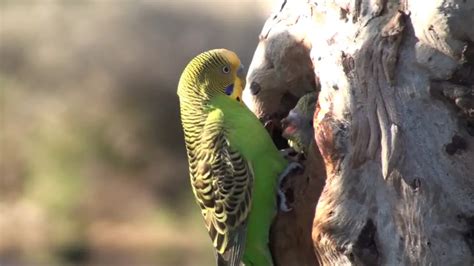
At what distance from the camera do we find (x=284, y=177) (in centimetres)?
372

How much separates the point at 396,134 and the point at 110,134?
11444mm

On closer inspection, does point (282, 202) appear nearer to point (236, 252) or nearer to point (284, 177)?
point (284, 177)

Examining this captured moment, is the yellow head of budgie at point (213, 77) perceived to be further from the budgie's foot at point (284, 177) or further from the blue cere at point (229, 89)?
the budgie's foot at point (284, 177)

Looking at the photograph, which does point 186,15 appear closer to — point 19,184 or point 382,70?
point 19,184

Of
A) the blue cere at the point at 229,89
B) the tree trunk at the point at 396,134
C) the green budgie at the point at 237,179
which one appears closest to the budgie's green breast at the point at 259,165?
the green budgie at the point at 237,179

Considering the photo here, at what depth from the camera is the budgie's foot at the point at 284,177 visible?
3.67m

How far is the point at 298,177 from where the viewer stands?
367 cm

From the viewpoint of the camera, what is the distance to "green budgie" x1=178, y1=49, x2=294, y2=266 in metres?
3.72

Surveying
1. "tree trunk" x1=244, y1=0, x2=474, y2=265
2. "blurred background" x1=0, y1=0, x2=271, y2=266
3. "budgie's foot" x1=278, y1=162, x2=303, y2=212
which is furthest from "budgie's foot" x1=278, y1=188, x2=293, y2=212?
"blurred background" x1=0, y1=0, x2=271, y2=266

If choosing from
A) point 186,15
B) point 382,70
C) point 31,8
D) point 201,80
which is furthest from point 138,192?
point 382,70

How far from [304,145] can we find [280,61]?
36 centimetres

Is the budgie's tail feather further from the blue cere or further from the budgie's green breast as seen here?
the blue cere

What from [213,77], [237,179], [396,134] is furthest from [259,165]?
[396,134]

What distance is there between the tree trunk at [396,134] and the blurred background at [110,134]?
1048 cm
